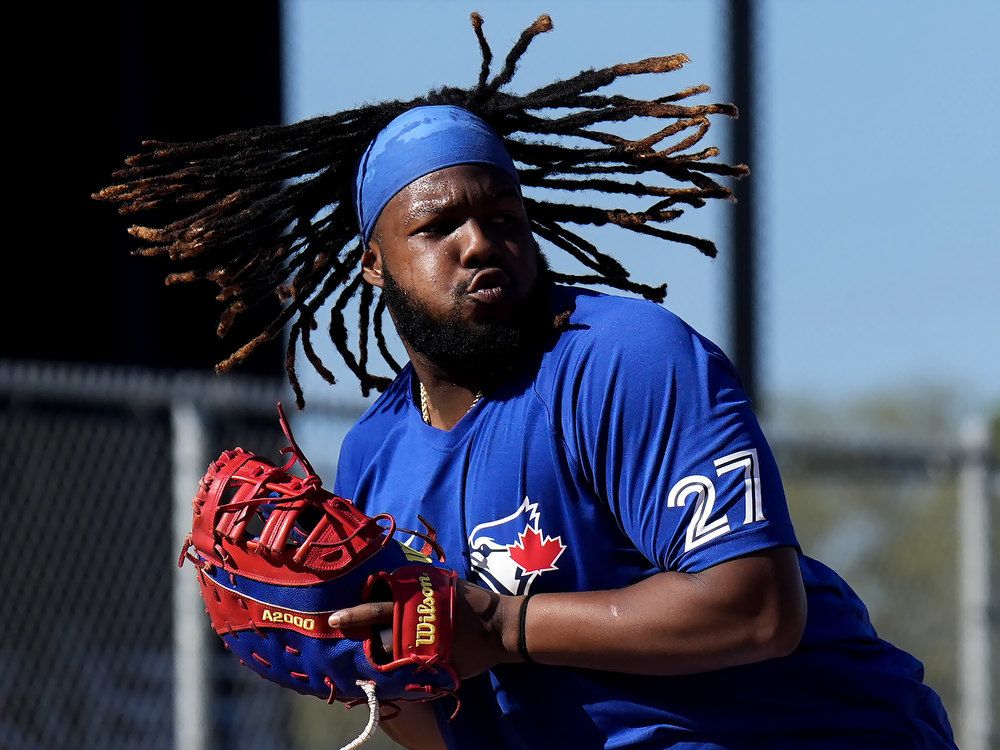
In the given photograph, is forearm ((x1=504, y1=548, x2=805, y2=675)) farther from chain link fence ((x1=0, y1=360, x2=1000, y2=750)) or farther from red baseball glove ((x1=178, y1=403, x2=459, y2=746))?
chain link fence ((x1=0, y1=360, x2=1000, y2=750))

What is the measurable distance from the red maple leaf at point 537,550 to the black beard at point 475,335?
364mm

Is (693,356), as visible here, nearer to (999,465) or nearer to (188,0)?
(999,465)

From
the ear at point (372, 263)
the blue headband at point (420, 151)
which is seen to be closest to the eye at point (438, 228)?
the blue headband at point (420, 151)

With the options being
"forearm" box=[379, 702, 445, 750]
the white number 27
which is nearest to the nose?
the white number 27

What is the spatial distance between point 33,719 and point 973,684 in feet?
13.9

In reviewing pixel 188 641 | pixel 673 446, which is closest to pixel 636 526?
pixel 673 446

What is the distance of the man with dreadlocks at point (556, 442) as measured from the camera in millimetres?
2904

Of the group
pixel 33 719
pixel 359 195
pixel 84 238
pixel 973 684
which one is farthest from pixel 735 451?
pixel 84 238

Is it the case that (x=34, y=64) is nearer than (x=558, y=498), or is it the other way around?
(x=558, y=498)

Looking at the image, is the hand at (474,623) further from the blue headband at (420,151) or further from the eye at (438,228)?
the blue headband at (420,151)

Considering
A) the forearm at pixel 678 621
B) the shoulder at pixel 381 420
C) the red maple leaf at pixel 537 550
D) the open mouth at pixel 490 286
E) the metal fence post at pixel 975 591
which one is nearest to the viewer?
the forearm at pixel 678 621

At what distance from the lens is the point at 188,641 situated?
6.08 metres

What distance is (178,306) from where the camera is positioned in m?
8.91

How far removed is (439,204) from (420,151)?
0.43ft
